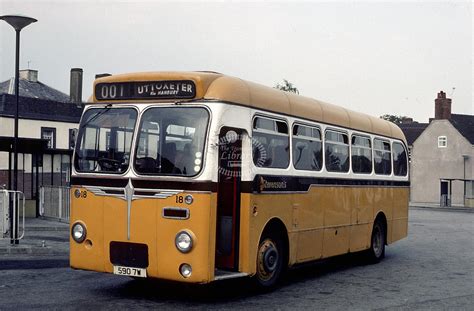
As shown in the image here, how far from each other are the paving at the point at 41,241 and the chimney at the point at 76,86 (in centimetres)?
3129

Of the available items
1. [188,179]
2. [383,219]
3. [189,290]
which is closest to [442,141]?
[383,219]

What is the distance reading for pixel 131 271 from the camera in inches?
378

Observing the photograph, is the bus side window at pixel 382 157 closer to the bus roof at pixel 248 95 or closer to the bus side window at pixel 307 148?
the bus roof at pixel 248 95

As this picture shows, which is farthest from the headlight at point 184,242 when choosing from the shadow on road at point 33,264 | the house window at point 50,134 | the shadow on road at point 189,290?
the house window at point 50,134

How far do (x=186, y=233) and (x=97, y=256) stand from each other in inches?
57.0

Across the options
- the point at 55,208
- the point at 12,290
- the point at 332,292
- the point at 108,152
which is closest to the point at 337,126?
the point at 332,292

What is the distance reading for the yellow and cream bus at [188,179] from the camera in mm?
9375

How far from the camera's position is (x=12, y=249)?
590 inches

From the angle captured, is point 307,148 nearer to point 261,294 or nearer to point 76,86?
point 261,294

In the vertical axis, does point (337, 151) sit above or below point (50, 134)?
below

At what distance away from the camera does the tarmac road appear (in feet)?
32.0

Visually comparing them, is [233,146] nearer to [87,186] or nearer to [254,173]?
[254,173]

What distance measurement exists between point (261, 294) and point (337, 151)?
376 cm

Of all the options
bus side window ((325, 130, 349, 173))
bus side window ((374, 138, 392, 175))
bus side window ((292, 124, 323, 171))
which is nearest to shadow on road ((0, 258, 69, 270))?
bus side window ((292, 124, 323, 171))
